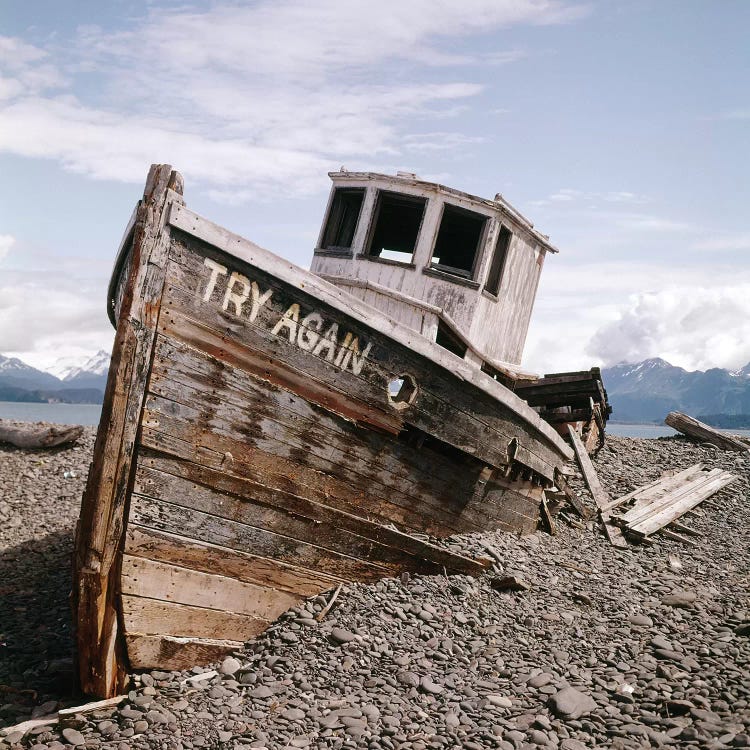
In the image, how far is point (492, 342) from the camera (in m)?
8.88

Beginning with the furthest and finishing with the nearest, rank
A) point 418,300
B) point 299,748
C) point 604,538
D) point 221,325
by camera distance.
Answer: point 604,538 → point 418,300 → point 221,325 → point 299,748

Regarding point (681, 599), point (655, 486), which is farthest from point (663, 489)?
point (681, 599)

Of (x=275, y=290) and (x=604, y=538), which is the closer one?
(x=275, y=290)

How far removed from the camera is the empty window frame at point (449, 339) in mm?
8086

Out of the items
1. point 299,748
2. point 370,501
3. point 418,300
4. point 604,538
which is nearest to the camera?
point 299,748

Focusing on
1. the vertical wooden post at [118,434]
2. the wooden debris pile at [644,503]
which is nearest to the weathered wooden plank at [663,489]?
the wooden debris pile at [644,503]

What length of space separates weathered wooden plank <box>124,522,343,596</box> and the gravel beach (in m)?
0.20

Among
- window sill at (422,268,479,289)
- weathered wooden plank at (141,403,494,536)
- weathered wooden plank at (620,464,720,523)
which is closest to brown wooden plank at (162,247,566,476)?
weathered wooden plank at (141,403,494,536)

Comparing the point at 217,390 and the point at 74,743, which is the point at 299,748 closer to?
the point at 74,743

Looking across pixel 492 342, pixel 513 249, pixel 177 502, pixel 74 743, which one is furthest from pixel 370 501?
pixel 513 249

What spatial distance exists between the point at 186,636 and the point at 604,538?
5.92 metres

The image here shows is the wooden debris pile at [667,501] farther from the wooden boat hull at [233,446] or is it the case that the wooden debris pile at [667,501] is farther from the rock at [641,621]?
the wooden boat hull at [233,446]

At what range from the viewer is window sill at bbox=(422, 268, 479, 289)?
27.0ft

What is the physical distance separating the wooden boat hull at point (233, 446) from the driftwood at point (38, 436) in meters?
9.20
